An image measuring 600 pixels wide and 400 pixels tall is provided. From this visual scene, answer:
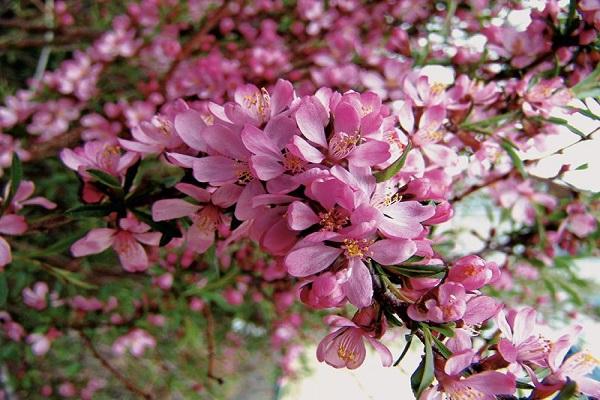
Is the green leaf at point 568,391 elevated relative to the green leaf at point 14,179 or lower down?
elevated

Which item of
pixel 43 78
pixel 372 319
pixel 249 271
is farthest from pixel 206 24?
pixel 372 319

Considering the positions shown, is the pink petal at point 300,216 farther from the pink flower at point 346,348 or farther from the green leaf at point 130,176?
the green leaf at point 130,176

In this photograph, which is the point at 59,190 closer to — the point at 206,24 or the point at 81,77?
the point at 81,77

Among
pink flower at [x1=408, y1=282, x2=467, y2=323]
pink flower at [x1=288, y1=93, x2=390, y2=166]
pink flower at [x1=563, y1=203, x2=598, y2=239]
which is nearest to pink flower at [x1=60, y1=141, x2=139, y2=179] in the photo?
pink flower at [x1=288, y1=93, x2=390, y2=166]

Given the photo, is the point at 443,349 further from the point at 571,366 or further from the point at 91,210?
the point at 91,210

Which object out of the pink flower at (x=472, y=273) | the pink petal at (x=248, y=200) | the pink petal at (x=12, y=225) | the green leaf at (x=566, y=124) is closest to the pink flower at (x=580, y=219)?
the green leaf at (x=566, y=124)

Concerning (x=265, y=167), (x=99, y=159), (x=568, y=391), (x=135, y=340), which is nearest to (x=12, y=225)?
(x=99, y=159)
